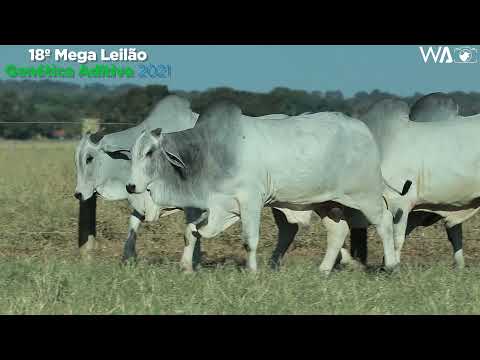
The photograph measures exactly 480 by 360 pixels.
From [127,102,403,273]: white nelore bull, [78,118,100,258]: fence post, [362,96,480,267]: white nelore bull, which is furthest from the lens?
[78,118,100,258]: fence post

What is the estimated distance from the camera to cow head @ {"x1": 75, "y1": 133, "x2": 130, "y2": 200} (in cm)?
886

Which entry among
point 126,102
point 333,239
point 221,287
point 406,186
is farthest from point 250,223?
point 126,102

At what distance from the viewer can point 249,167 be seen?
7.75 meters

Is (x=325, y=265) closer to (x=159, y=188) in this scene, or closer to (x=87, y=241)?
(x=159, y=188)

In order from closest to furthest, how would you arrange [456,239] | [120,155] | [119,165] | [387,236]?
1. [387,236]
2. [120,155]
3. [119,165]
4. [456,239]

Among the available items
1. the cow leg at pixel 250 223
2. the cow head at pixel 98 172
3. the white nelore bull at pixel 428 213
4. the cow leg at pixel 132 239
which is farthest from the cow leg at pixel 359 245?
the cow head at pixel 98 172

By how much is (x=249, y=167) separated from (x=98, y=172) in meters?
1.71

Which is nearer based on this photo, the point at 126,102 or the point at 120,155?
the point at 120,155

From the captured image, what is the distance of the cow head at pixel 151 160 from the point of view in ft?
25.0

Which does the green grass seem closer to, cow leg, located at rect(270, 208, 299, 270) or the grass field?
the grass field

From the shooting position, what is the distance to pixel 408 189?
27.7 feet

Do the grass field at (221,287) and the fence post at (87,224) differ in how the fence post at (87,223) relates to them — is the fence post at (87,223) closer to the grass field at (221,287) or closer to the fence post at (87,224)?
the fence post at (87,224)

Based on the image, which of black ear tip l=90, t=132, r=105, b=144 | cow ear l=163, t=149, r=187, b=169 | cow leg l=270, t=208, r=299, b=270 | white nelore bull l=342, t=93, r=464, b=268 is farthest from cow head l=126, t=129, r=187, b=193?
white nelore bull l=342, t=93, r=464, b=268

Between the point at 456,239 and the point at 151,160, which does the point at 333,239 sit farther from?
the point at 151,160
